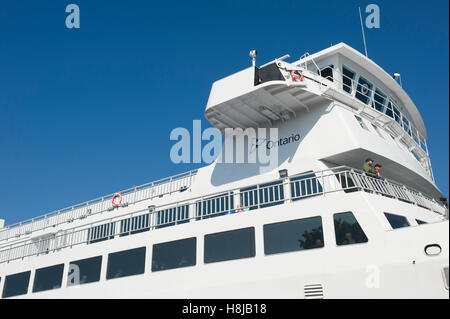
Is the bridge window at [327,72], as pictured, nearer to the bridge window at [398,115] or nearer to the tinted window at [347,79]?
the tinted window at [347,79]

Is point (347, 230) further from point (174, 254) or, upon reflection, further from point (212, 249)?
point (174, 254)

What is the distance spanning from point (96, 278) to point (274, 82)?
8931mm

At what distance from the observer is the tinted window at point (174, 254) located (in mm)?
12547

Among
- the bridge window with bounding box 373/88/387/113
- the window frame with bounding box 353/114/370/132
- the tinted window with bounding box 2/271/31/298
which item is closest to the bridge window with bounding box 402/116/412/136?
the bridge window with bounding box 373/88/387/113

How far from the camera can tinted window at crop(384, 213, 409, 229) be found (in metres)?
10.7

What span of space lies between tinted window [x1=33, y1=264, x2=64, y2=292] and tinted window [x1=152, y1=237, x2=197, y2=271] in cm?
480

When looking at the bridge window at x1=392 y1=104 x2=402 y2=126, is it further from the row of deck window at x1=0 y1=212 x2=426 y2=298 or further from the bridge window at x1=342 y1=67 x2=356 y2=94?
the row of deck window at x1=0 y1=212 x2=426 y2=298

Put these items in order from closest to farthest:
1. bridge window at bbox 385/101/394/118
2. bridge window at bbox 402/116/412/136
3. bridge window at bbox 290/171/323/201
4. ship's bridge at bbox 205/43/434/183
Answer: bridge window at bbox 290/171/323/201, ship's bridge at bbox 205/43/434/183, bridge window at bbox 385/101/394/118, bridge window at bbox 402/116/412/136

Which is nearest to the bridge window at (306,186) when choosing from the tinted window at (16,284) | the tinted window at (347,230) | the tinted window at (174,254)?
the tinted window at (347,230)

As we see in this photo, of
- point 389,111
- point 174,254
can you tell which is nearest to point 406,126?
point 389,111

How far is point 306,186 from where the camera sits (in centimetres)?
1149

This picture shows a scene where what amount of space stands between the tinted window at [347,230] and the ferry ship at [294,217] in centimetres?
3

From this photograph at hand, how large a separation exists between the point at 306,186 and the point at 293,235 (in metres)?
1.38
